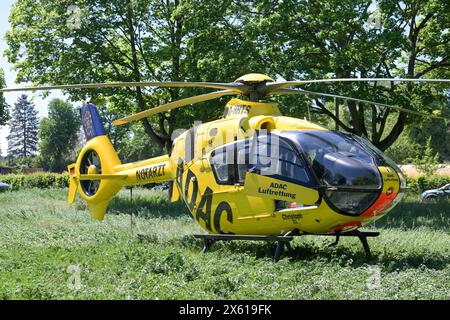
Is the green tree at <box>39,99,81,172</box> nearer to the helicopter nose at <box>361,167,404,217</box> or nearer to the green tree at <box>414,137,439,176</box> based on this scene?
the green tree at <box>414,137,439,176</box>

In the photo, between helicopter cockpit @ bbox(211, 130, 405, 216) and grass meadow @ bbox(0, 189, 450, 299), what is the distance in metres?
1.22

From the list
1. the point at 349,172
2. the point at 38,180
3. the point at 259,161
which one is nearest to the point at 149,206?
the point at 259,161

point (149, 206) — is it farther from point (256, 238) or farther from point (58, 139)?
point (58, 139)

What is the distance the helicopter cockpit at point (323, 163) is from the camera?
960cm

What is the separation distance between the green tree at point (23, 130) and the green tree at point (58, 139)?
12919 mm

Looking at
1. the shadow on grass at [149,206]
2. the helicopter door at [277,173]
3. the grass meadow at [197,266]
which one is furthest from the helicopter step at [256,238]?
the shadow on grass at [149,206]

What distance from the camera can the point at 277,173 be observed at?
10336mm

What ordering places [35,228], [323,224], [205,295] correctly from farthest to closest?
[35,228]
[323,224]
[205,295]

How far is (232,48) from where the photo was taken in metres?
23.8

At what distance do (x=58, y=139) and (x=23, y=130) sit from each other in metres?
19.7

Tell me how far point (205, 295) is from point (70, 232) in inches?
301

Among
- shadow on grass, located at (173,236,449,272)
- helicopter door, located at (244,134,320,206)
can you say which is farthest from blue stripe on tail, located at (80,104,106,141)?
helicopter door, located at (244,134,320,206)

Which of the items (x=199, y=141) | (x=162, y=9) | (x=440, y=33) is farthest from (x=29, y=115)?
(x=199, y=141)
